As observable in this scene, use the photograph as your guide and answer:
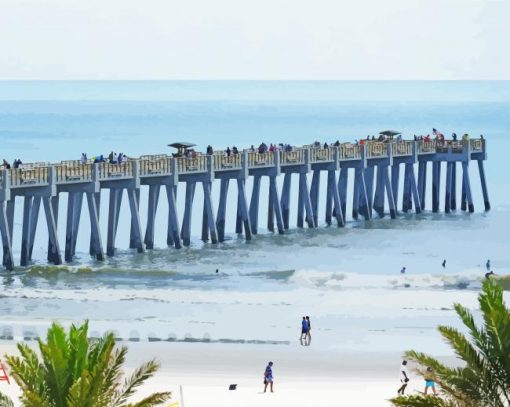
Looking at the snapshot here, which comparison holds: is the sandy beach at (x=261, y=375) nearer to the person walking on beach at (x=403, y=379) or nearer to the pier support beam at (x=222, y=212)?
the person walking on beach at (x=403, y=379)

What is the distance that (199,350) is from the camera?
37531mm

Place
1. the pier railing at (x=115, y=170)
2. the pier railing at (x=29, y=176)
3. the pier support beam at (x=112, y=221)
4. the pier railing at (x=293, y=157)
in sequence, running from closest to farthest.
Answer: the pier railing at (x=29, y=176) < the pier railing at (x=115, y=170) < the pier support beam at (x=112, y=221) < the pier railing at (x=293, y=157)

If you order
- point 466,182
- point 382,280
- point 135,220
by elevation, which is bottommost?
point 382,280

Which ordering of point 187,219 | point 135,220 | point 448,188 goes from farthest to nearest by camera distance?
→ point 448,188 < point 187,219 < point 135,220

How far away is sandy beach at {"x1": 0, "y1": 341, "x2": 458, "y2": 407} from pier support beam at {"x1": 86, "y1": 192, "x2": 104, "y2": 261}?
50.7 ft

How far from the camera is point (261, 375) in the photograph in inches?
1352

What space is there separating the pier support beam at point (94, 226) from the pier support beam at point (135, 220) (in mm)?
1548

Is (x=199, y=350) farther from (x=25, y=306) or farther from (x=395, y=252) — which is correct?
(x=395, y=252)

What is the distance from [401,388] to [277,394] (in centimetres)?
→ 235

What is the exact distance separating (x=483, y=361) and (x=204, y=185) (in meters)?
39.0

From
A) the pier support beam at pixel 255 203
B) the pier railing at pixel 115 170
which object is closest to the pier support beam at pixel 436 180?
the pier support beam at pixel 255 203

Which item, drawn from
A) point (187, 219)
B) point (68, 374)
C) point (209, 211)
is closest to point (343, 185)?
point (187, 219)

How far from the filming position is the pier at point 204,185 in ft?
168

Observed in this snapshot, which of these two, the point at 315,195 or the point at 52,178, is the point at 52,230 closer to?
the point at 52,178
